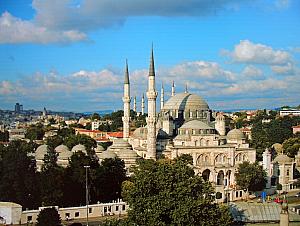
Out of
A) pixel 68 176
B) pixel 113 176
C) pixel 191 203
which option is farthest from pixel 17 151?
pixel 191 203

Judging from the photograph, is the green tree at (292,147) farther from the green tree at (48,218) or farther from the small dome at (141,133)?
the green tree at (48,218)

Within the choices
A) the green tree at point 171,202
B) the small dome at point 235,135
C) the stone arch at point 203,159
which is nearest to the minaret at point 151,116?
the stone arch at point 203,159

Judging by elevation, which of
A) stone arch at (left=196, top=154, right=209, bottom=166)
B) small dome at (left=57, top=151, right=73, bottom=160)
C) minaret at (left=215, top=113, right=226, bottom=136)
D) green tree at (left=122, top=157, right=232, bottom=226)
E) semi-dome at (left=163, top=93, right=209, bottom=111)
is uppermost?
semi-dome at (left=163, top=93, right=209, bottom=111)

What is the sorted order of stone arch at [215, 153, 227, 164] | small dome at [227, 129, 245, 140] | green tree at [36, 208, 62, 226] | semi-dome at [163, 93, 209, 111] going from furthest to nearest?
semi-dome at [163, 93, 209, 111]
small dome at [227, 129, 245, 140]
stone arch at [215, 153, 227, 164]
green tree at [36, 208, 62, 226]

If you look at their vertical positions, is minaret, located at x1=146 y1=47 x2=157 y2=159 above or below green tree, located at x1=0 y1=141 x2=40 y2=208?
above

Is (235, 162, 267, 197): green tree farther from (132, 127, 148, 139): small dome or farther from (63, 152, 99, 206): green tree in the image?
(132, 127, 148, 139): small dome

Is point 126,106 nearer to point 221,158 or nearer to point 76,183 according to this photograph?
point 221,158

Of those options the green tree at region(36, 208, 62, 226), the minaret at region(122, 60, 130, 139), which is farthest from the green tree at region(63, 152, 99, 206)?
the minaret at region(122, 60, 130, 139)
